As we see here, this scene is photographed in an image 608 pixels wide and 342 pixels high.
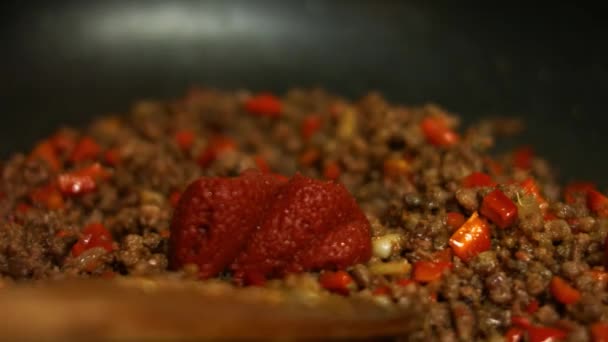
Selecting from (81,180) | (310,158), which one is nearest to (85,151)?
(81,180)

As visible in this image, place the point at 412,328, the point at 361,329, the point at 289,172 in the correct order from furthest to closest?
the point at 289,172 < the point at 412,328 < the point at 361,329

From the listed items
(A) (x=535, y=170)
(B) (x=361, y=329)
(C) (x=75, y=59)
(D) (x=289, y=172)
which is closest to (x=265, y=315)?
(B) (x=361, y=329)

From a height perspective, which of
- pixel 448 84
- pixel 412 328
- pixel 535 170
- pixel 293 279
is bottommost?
pixel 412 328

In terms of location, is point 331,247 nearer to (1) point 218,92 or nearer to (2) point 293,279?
(2) point 293,279

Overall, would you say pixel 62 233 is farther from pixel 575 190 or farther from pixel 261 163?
pixel 575 190

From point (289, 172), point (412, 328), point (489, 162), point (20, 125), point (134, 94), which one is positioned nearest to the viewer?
point (412, 328)

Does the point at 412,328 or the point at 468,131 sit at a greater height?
the point at 468,131

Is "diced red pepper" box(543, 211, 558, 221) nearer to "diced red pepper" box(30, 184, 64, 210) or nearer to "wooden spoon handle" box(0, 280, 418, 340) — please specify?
"wooden spoon handle" box(0, 280, 418, 340)
